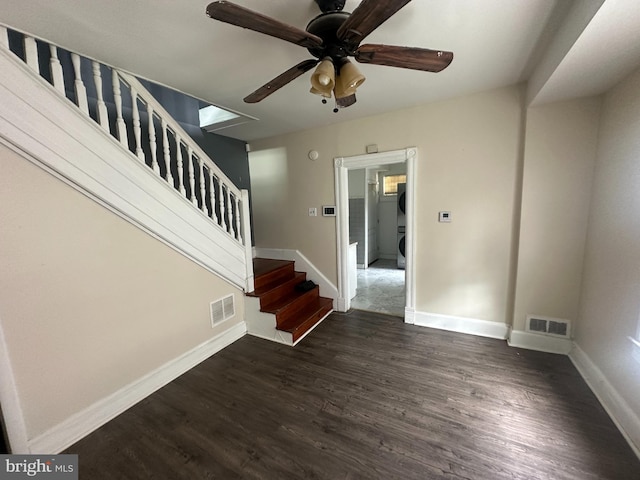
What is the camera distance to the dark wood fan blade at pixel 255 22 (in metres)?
0.97

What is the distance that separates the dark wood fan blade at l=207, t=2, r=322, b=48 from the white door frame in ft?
6.12

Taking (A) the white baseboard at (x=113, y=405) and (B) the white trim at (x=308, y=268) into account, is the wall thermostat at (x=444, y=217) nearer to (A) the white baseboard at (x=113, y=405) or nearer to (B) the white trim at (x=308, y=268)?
(B) the white trim at (x=308, y=268)

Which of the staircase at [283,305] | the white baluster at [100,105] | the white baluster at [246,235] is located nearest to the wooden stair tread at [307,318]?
the staircase at [283,305]

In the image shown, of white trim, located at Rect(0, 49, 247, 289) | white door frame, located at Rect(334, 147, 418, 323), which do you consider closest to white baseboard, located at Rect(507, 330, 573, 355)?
white door frame, located at Rect(334, 147, 418, 323)

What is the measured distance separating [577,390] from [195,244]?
131 inches

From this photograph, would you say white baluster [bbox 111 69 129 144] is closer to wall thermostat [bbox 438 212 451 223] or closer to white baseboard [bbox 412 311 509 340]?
wall thermostat [bbox 438 212 451 223]

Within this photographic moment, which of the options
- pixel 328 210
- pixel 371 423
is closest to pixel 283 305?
pixel 328 210

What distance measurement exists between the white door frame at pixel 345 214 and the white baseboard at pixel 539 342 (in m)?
0.98

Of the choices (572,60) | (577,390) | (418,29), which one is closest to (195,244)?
(418,29)

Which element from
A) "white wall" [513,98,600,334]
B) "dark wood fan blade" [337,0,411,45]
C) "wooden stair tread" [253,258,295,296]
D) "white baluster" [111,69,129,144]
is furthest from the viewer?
"wooden stair tread" [253,258,295,296]

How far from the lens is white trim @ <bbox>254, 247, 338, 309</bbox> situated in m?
3.52

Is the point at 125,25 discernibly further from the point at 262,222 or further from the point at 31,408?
the point at 262,222

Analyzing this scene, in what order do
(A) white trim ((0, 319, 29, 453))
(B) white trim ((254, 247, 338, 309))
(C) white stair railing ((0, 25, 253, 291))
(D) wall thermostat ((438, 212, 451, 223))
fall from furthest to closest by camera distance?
1. (B) white trim ((254, 247, 338, 309))
2. (D) wall thermostat ((438, 212, 451, 223))
3. (C) white stair railing ((0, 25, 253, 291))
4. (A) white trim ((0, 319, 29, 453))

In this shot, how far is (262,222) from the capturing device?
4000 millimetres
